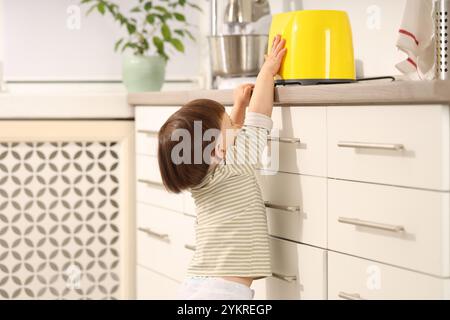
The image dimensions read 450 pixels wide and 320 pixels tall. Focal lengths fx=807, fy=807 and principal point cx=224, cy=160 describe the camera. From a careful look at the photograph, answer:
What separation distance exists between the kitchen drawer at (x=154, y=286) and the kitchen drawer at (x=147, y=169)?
0.29 meters

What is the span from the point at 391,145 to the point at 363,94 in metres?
0.12

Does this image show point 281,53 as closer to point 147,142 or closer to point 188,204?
point 188,204

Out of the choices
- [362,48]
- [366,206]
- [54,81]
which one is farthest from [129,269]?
[366,206]

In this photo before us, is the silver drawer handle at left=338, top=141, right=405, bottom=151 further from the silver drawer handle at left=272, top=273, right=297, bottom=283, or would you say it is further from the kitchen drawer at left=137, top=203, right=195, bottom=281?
the kitchen drawer at left=137, top=203, right=195, bottom=281

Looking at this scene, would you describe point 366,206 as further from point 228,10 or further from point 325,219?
point 228,10

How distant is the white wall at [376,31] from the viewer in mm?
2086

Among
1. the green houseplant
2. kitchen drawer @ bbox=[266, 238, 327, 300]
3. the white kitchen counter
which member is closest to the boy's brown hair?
kitchen drawer @ bbox=[266, 238, 327, 300]

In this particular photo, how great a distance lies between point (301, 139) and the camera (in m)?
1.77

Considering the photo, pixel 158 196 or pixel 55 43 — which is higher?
pixel 55 43

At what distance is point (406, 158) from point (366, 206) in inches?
6.2

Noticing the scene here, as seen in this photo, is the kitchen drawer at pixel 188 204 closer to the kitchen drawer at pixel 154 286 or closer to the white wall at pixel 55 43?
the kitchen drawer at pixel 154 286

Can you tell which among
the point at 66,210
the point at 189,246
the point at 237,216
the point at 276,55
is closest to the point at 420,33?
the point at 276,55

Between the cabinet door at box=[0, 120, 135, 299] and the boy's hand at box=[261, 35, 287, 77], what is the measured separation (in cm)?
83

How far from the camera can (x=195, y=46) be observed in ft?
10.5
